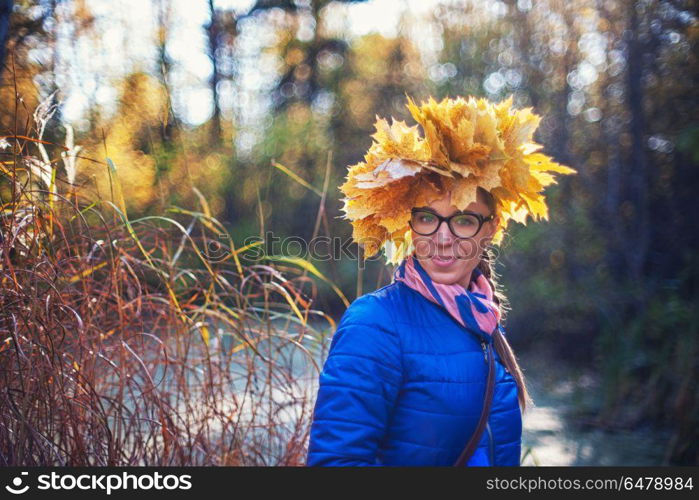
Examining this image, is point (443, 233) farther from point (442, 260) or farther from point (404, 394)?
point (404, 394)

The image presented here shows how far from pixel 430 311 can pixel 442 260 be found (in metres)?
0.15

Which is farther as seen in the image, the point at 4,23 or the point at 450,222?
the point at 4,23

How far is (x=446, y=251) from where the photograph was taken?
1.57 metres

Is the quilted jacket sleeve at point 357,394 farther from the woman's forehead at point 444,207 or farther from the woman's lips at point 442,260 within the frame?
the woman's forehead at point 444,207

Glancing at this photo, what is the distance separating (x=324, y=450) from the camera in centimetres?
128

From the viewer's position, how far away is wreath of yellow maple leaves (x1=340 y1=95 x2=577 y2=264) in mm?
1566

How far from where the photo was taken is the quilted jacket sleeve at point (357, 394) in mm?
1276

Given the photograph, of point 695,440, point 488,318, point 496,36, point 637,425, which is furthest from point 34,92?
point 496,36

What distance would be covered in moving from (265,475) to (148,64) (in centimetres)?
262

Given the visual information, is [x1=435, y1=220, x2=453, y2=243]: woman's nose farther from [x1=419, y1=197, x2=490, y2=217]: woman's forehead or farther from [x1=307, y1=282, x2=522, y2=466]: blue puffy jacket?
[x1=307, y1=282, x2=522, y2=466]: blue puffy jacket

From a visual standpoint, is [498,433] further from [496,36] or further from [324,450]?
A: [496,36]

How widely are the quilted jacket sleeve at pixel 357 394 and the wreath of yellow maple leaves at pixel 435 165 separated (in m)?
0.35

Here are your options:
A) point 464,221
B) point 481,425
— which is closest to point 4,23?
point 464,221

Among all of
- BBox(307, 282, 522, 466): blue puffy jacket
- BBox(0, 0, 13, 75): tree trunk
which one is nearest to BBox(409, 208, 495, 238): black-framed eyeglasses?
BBox(307, 282, 522, 466): blue puffy jacket
